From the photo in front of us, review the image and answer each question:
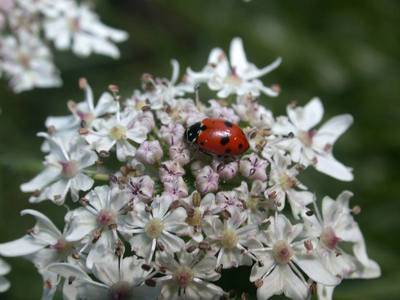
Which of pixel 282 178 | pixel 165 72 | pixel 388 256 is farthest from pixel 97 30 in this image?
pixel 388 256

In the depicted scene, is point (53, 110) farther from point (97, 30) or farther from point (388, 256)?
point (388, 256)

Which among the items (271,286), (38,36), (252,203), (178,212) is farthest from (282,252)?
(38,36)

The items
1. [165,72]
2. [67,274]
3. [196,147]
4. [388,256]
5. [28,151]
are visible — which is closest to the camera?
[67,274]

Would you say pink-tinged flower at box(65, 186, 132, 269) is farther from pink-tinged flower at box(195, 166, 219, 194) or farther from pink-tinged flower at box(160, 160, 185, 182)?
pink-tinged flower at box(195, 166, 219, 194)

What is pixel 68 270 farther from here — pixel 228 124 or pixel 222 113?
pixel 222 113

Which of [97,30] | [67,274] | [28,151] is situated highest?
[97,30]

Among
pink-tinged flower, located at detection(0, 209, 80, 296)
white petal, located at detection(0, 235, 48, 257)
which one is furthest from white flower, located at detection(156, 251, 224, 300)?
white petal, located at detection(0, 235, 48, 257)
